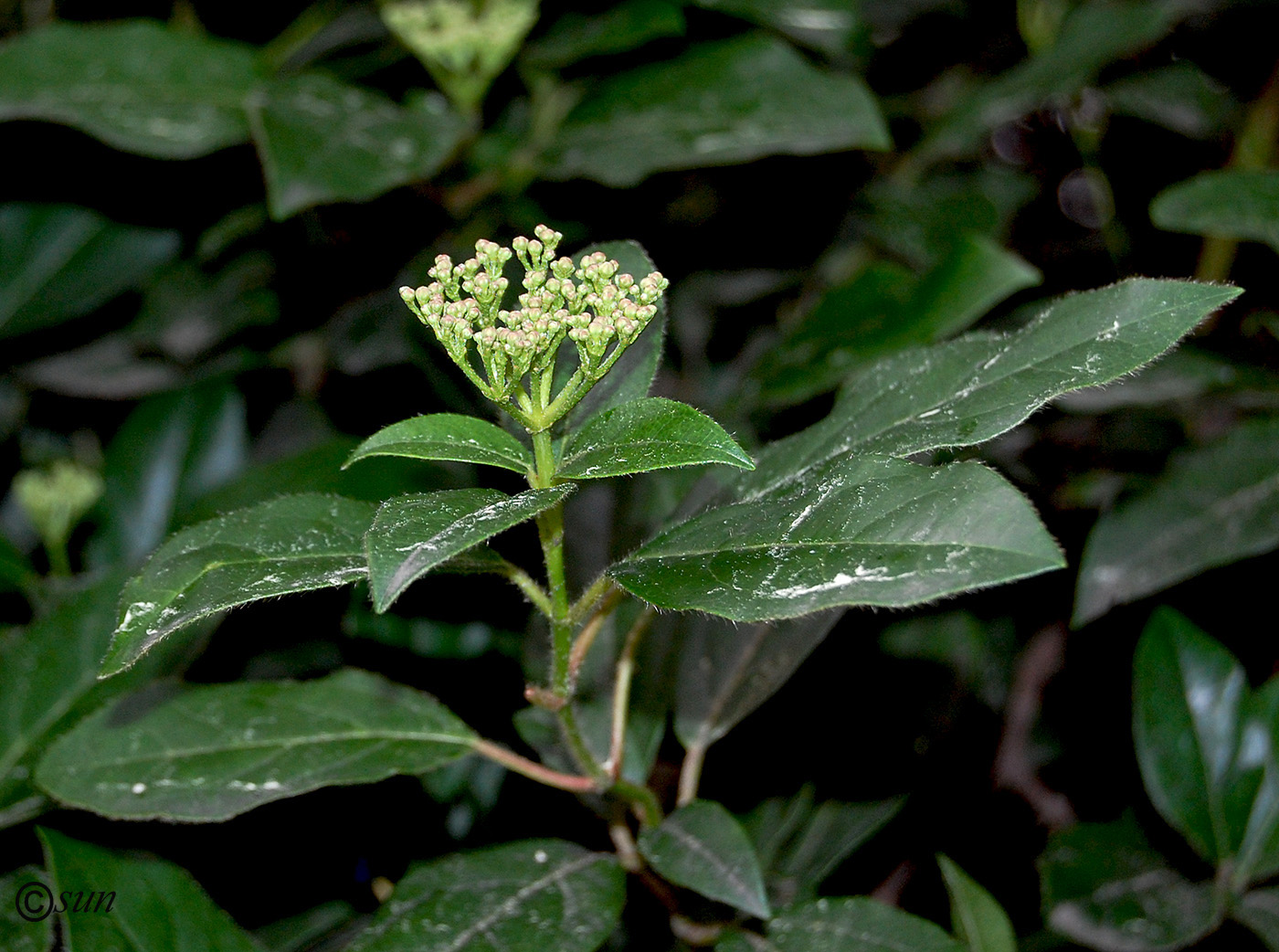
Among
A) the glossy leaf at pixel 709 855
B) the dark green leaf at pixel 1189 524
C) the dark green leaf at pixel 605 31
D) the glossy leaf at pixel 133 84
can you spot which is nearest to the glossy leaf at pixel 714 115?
the dark green leaf at pixel 605 31

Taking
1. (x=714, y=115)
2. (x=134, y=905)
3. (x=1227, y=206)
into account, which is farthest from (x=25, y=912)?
(x=1227, y=206)

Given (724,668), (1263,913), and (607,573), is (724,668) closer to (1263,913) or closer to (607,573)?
(607,573)

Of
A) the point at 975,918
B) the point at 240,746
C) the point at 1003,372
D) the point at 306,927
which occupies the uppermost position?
the point at 1003,372

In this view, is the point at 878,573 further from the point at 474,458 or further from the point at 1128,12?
the point at 1128,12

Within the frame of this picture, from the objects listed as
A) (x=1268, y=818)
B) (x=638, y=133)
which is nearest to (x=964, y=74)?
(x=638, y=133)

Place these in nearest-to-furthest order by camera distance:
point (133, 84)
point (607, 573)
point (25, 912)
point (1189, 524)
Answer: point (607, 573) → point (25, 912) → point (1189, 524) → point (133, 84)

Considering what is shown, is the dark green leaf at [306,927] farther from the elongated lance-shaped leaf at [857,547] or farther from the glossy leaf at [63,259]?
the glossy leaf at [63,259]

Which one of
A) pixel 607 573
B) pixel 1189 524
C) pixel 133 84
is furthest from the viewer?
pixel 133 84
